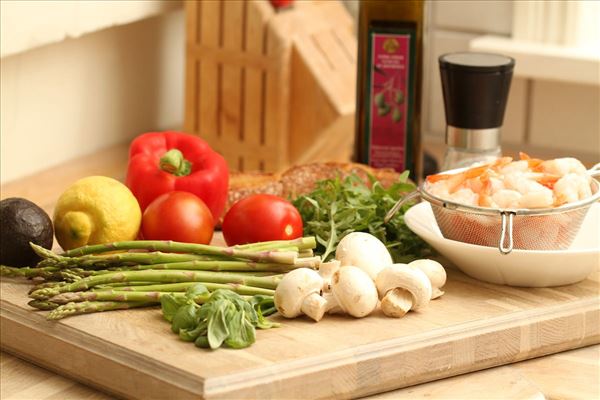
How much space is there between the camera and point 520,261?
133 cm

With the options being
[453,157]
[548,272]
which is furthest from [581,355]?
[453,157]

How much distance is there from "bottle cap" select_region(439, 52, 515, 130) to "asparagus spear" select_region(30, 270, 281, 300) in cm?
44

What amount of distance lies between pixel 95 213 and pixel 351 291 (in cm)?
35

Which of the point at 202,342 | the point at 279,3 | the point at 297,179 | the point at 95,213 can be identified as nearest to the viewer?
the point at 202,342

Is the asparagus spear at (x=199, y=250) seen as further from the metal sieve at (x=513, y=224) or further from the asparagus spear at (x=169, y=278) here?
the metal sieve at (x=513, y=224)

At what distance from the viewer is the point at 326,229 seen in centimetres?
148

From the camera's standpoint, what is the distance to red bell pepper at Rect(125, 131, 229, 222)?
5.10 ft

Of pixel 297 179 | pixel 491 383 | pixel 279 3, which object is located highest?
pixel 279 3

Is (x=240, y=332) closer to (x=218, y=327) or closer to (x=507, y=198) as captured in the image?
(x=218, y=327)

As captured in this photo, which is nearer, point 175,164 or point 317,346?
point 317,346

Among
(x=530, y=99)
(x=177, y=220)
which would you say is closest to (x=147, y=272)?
(x=177, y=220)

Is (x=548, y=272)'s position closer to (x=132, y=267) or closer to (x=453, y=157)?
(x=453, y=157)

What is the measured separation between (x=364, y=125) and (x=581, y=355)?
0.60 m

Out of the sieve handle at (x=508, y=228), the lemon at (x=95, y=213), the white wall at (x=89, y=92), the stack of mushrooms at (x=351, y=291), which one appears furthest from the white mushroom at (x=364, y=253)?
the white wall at (x=89, y=92)
